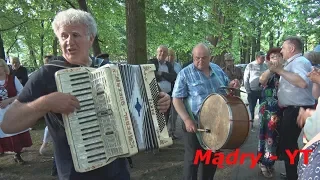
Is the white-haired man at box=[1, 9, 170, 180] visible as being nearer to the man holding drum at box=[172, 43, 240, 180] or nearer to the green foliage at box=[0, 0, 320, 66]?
the man holding drum at box=[172, 43, 240, 180]

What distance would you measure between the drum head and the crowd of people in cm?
16

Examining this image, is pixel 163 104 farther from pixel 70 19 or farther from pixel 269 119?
pixel 269 119

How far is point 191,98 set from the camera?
3725 mm

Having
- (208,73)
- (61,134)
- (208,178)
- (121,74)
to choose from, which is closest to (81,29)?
(121,74)

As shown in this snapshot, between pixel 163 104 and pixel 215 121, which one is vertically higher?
pixel 163 104

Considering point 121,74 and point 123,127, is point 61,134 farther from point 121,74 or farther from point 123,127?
point 121,74

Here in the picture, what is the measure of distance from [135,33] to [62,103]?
14.3 feet

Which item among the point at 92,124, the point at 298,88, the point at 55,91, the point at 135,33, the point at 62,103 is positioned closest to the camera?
the point at 62,103

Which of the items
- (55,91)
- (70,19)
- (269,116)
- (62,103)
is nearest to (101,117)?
(62,103)

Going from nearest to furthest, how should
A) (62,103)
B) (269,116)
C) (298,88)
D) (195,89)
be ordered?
(62,103)
(195,89)
(298,88)
(269,116)

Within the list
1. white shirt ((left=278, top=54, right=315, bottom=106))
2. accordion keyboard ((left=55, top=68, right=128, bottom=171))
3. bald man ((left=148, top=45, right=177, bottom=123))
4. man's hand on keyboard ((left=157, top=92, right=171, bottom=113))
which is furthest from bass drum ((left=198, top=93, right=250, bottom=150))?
bald man ((left=148, top=45, right=177, bottom=123))

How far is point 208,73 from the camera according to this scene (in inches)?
148

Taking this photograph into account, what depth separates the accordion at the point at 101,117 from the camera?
1872 mm

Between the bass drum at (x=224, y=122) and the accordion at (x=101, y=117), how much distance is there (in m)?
1.38
